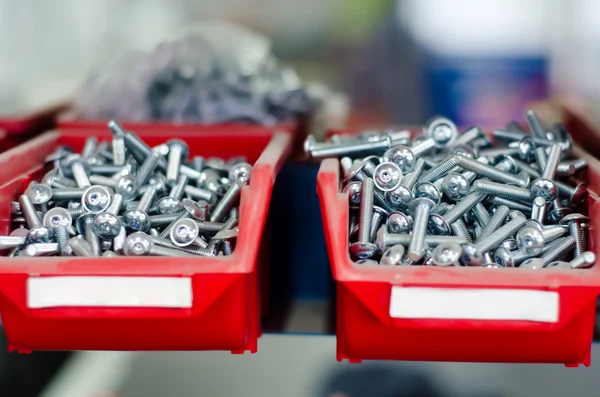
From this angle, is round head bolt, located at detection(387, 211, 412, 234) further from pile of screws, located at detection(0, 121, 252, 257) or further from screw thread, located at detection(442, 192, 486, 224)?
pile of screws, located at detection(0, 121, 252, 257)

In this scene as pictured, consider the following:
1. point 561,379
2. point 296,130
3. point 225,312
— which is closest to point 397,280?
point 225,312

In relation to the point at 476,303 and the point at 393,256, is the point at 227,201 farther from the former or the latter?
the point at 476,303

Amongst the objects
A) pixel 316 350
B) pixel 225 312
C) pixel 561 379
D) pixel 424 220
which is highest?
pixel 424 220

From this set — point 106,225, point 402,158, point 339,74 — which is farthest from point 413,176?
point 339,74

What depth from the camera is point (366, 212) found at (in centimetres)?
88

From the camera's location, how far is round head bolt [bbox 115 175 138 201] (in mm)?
984

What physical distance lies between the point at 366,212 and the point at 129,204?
0.37 meters

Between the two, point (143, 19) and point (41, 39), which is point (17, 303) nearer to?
point (41, 39)

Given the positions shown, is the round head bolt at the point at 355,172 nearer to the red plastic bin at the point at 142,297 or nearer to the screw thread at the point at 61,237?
the red plastic bin at the point at 142,297

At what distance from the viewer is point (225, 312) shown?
2.74 feet

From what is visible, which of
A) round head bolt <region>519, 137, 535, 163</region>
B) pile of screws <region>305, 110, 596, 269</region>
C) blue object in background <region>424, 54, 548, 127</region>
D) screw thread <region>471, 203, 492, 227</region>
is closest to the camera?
pile of screws <region>305, 110, 596, 269</region>

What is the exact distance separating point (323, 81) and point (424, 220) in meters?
2.03

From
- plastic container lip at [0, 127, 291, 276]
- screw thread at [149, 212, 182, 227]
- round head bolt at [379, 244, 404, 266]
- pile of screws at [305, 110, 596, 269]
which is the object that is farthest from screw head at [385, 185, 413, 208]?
screw thread at [149, 212, 182, 227]

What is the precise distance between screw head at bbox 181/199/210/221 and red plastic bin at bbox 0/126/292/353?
113 millimetres
